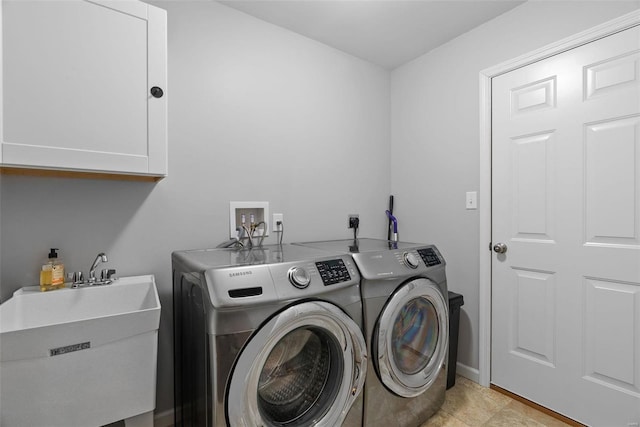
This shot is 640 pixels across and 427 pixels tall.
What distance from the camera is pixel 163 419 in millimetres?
1712

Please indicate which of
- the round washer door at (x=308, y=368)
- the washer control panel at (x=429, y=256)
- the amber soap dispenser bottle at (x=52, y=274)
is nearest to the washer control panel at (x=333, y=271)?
the round washer door at (x=308, y=368)

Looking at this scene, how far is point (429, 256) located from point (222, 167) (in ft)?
4.36

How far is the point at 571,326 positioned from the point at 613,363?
222 millimetres

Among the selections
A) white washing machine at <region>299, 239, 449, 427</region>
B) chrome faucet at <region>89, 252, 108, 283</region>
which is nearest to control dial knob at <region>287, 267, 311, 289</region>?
white washing machine at <region>299, 239, 449, 427</region>

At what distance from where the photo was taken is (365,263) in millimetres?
1534

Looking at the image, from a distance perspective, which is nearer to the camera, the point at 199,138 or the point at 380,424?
the point at 380,424

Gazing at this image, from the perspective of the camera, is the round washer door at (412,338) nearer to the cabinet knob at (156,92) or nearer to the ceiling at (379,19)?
the cabinet knob at (156,92)

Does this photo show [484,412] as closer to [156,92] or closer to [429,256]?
[429,256]

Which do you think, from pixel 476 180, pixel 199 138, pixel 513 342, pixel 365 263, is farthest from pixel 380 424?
pixel 199 138

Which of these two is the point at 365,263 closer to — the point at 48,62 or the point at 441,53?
the point at 48,62

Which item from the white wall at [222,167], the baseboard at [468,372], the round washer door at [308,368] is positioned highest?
the white wall at [222,167]

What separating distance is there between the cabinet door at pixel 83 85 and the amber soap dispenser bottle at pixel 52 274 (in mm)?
454

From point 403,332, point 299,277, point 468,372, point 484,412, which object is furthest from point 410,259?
point 468,372

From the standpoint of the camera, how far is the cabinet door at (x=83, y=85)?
44.3 inches
